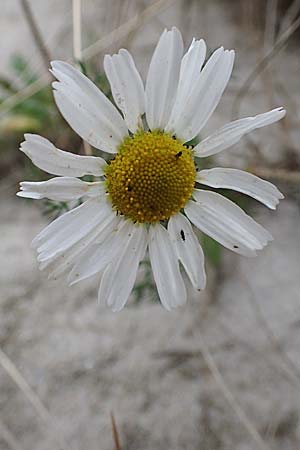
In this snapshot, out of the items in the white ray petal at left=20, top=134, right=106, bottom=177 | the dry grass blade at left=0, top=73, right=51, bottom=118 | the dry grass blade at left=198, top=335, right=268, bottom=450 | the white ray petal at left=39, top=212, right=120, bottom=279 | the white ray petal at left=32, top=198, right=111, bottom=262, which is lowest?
the dry grass blade at left=198, top=335, right=268, bottom=450

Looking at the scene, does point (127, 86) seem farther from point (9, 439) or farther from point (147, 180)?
point (9, 439)

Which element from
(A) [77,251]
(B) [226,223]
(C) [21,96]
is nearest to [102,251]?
(A) [77,251]

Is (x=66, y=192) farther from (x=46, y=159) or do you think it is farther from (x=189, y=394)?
(x=189, y=394)

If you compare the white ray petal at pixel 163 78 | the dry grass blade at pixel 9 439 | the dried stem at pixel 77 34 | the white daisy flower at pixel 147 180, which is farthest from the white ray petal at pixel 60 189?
the dry grass blade at pixel 9 439

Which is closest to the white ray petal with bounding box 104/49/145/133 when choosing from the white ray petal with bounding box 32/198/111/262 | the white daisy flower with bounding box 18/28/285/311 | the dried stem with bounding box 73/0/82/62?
the white daisy flower with bounding box 18/28/285/311

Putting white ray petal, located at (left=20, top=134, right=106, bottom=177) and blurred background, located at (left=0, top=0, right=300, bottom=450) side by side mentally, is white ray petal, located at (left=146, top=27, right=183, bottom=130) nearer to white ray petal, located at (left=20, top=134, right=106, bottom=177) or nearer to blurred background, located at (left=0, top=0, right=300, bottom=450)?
white ray petal, located at (left=20, top=134, right=106, bottom=177)
